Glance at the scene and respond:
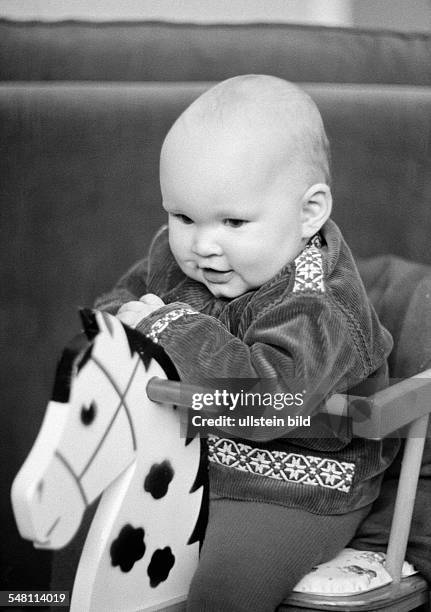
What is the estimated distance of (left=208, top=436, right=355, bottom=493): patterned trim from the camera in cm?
74

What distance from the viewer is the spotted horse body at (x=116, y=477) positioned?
1.82ft

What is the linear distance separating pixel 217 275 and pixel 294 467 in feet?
0.55

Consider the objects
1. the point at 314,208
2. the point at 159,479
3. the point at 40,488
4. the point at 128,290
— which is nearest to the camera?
the point at 40,488

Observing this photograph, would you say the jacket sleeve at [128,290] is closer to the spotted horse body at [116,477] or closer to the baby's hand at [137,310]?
the baby's hand at [137,310]

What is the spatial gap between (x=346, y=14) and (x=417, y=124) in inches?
17.5

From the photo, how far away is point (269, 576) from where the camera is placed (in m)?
0.70

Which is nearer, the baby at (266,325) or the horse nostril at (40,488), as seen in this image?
the horse nostril at (40,488)

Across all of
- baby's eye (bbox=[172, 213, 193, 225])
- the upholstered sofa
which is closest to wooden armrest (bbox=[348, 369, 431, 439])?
baby's eye (bbox=[172, 213, 193, 225])

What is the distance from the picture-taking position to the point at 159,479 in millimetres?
654

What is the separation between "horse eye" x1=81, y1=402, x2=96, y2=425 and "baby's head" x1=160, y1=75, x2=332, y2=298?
19 cm

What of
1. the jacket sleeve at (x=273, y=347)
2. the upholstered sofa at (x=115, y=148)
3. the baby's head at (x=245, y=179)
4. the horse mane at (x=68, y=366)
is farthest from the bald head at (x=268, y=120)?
the upholstered sofa at (x=115, y=148)

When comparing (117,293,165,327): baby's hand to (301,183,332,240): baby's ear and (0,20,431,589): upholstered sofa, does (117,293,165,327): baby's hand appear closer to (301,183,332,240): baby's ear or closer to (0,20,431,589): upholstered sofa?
(301,183,332,240): baby's ear

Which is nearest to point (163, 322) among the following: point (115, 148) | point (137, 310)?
point (137, 310)

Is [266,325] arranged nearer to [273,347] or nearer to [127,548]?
[273,347]
